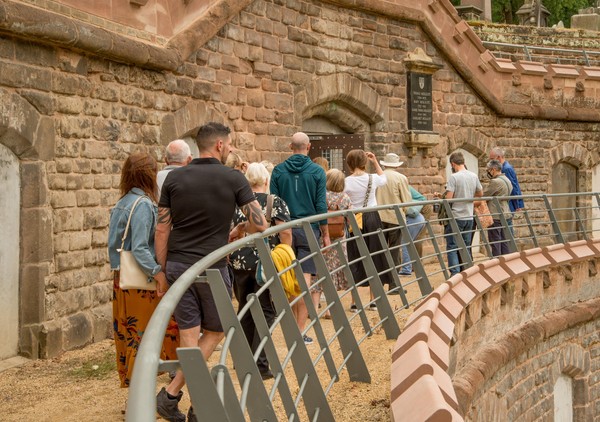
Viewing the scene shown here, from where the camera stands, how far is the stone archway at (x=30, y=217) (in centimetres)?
896

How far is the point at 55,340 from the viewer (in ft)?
29.9

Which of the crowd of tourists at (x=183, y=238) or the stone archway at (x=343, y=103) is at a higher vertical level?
the stone archway at (x=343, y=103)

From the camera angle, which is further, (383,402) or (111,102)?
(111,102)

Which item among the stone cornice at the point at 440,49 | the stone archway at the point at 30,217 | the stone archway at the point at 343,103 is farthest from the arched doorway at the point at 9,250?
the stone archway at the point at 343,103

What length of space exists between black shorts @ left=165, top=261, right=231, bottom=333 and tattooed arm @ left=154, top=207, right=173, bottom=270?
0.11 m

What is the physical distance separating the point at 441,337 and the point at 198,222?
2.07 meters

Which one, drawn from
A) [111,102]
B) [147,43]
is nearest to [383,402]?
[111,102]

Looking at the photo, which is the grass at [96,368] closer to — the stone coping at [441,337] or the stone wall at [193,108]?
the stone wall at [193,108]

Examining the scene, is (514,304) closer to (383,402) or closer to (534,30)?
(383,402)

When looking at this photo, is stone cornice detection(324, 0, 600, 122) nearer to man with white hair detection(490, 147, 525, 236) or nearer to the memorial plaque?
the memorial plaque

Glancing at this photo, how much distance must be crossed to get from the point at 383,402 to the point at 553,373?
26.3ft

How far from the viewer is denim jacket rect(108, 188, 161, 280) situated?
6.25 m

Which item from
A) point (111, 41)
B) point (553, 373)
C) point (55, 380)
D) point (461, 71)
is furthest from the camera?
point (461, 71)

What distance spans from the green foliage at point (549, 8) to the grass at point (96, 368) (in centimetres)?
3258
